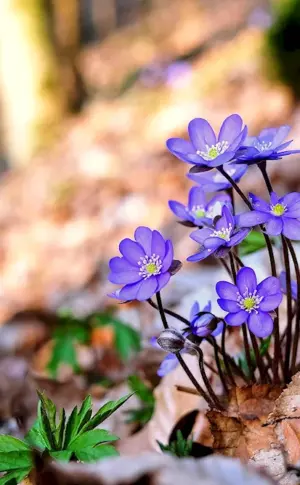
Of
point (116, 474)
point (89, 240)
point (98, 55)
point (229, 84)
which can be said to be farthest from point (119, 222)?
point (98, 55)

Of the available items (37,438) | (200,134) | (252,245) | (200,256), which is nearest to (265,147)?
(200,134)

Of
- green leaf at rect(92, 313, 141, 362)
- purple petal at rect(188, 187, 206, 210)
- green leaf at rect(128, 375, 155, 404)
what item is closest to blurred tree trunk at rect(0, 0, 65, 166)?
green leaf at rect(92, 313, 141, 362)

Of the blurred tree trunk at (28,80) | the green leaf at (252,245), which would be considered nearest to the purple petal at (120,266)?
the green leaf at (252,245)

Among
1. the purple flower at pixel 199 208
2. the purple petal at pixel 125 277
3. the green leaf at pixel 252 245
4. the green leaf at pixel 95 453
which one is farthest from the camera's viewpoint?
the green leaf at pixel 252 245

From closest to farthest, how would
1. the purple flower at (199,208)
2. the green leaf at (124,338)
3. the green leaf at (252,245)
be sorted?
the purple flower at (199,208), the green leaf at (252,245), the green leaf at (124,338)

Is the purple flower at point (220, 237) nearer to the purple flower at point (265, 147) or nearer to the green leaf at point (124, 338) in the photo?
the purple flower at point (265, 147)

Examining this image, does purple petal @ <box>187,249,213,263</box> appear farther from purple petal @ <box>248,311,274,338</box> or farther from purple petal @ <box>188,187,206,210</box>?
purple petal @ <box>188,187,206,210</box>

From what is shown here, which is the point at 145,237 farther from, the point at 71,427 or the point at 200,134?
the point at 71,427

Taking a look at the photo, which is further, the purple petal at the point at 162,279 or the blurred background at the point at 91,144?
the blurred background at the point at 91,144

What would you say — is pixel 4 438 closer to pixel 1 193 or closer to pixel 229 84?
pixel 1 193
